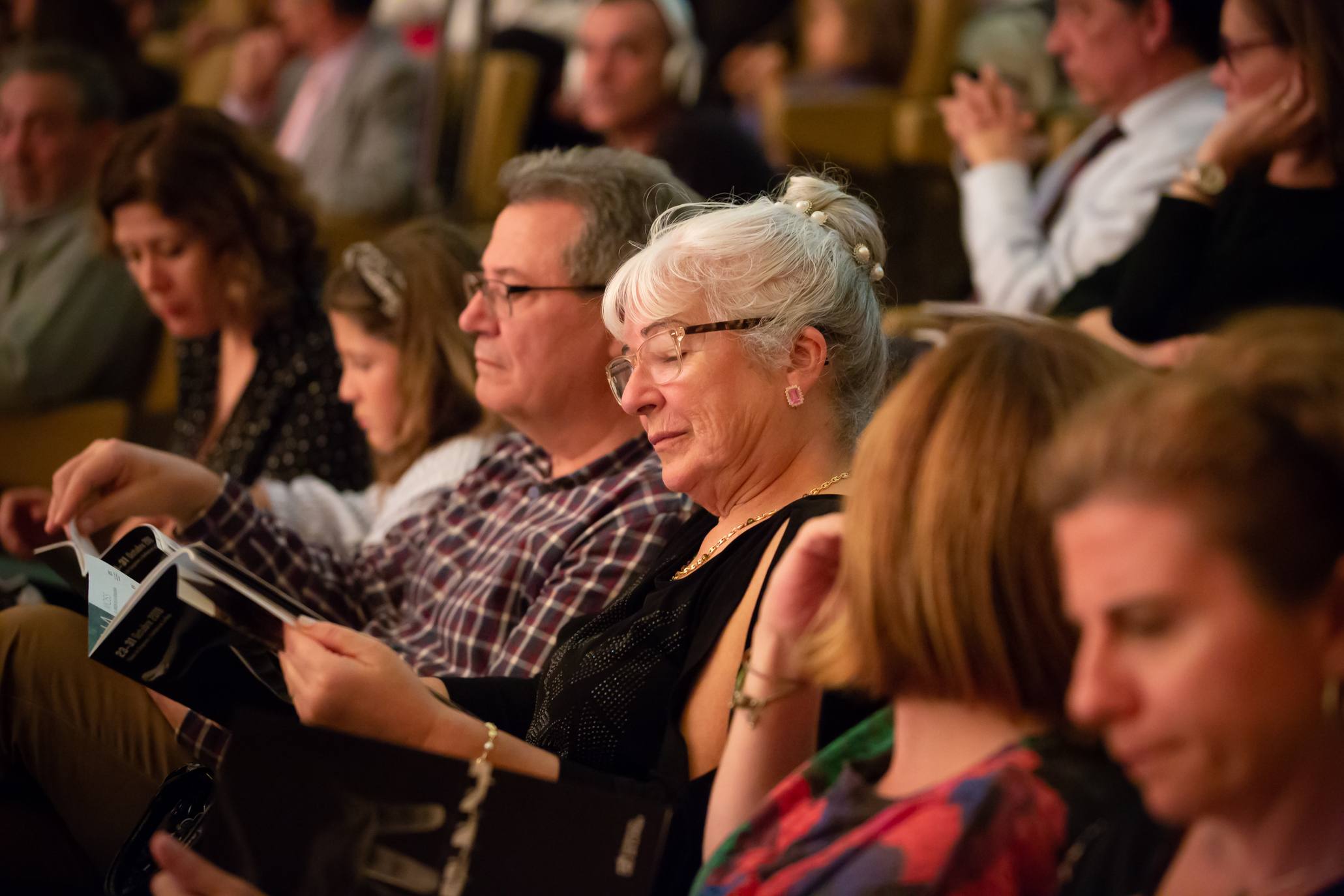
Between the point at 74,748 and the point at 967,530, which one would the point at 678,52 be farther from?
the point at 967,530

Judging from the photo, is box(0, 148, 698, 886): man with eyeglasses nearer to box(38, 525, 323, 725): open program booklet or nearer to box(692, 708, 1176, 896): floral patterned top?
box(38, 525, 323, 725): open program booklet

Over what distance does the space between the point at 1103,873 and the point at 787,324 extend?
0.77 metres

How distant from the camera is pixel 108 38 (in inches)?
189

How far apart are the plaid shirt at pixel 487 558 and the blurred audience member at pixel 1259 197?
884 millimetres

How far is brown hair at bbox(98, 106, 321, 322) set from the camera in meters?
2.82

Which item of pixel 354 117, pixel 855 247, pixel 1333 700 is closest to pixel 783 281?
pixel 855 247

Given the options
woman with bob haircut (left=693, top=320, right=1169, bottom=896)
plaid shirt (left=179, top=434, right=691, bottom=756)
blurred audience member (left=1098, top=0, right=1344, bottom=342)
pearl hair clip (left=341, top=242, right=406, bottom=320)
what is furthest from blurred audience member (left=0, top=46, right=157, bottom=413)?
woman with bob haircut (left=693, top=320, right=1169, bottom=896)

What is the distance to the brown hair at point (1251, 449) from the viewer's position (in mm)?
811

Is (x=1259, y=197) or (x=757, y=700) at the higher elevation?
(x=1259, y=197)

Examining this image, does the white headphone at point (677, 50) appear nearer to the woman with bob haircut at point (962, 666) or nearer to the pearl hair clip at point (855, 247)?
the pearl hair clip at point (855, 247)

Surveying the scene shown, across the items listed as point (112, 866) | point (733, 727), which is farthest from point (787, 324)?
point (112, 866)

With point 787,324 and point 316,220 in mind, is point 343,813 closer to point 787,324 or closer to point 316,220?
point 787,324

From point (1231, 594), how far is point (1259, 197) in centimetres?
159

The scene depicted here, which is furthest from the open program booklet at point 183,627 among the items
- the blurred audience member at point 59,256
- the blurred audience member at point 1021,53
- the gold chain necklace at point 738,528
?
the blurred audience member at point 1021,53
